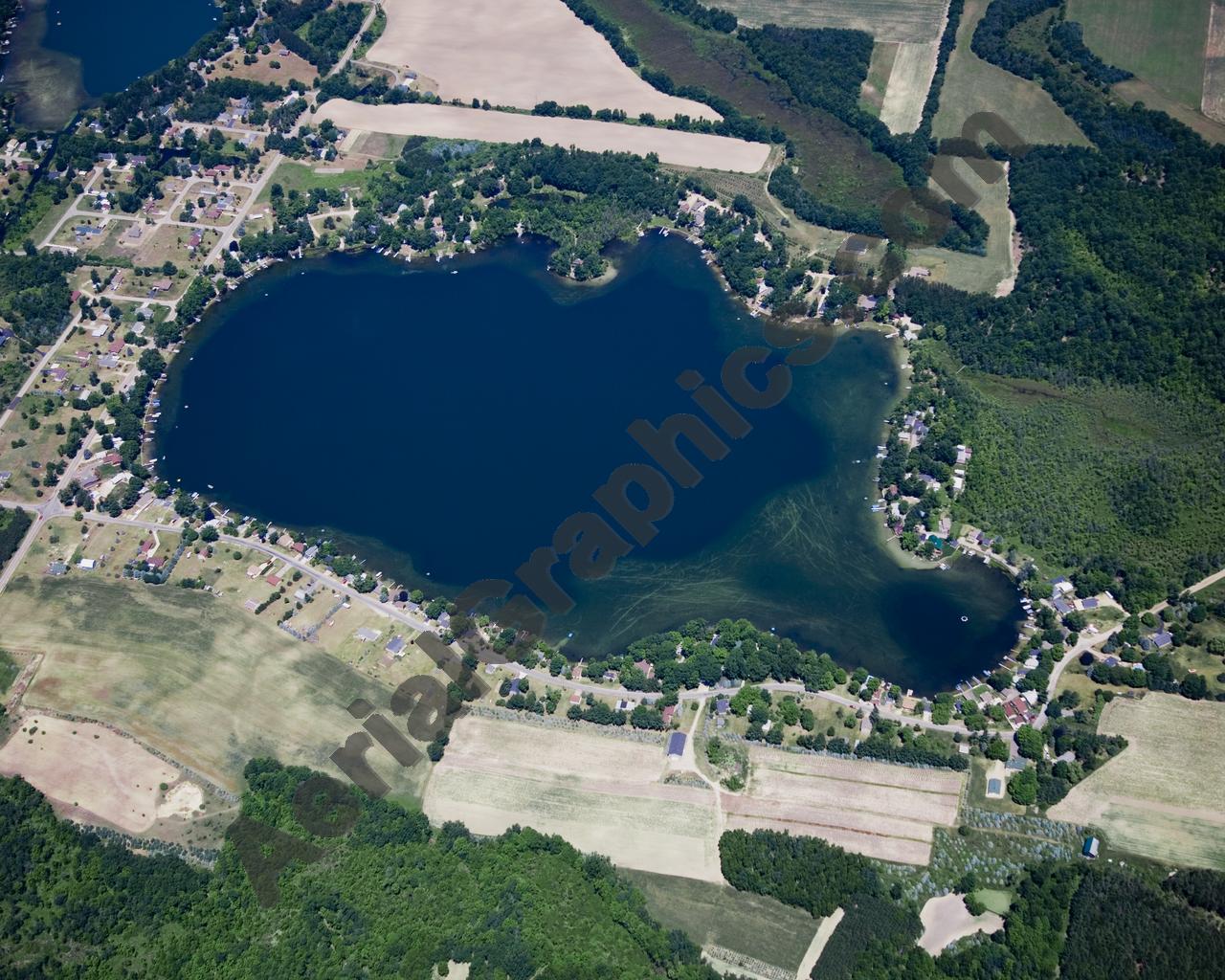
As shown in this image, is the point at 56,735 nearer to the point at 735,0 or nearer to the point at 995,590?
the point at 995,590

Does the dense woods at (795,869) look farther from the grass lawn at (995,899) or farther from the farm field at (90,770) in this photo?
the farm field at (90,770)

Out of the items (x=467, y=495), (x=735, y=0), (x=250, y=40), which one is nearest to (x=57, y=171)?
(x=250, y=40)

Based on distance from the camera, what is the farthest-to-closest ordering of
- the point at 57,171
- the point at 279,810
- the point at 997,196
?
the point at 57,171 < the point at 997,196 < the point at 279,810

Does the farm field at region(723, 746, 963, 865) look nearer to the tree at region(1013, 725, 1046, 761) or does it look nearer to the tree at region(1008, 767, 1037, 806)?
the tree at region(1008, 767, 1037, 806)

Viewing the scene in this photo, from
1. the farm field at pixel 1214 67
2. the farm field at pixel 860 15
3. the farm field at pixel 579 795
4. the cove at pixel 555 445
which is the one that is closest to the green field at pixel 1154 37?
the farm field at pixel 1214 67

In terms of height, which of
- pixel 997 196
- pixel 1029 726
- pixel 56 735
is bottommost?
pixel 56 735

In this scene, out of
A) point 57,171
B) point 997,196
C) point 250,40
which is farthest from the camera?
point 250,40
